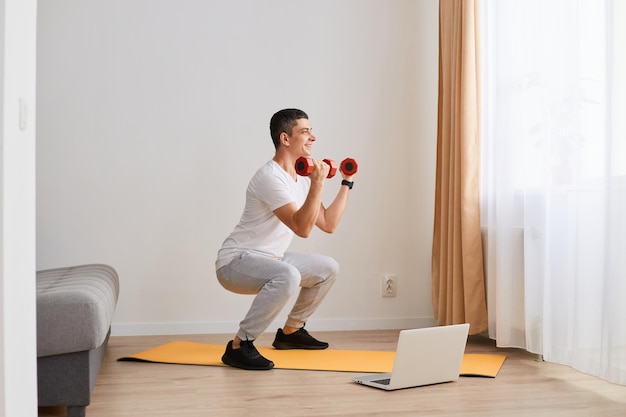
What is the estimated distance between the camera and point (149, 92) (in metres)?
4.21

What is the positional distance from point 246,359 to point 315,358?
1.20 feet

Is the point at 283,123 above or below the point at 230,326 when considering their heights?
above

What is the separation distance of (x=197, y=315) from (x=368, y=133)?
1408 millimetres

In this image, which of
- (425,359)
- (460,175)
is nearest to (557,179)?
(460,175)

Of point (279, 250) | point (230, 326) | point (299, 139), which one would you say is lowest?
point (230, 326)

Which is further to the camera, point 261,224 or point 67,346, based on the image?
point 261,224

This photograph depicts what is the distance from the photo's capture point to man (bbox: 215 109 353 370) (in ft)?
10.5

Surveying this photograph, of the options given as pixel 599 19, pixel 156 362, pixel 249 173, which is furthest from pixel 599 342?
pixel 249 173

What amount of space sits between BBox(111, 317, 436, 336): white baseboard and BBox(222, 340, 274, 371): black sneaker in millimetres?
1005

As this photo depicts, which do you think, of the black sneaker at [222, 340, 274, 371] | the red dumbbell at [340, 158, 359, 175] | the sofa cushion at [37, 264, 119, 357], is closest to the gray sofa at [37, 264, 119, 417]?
the sofa cushion at [37, 264, 119, 357]

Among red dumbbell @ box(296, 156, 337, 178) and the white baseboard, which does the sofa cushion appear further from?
the white baseboard

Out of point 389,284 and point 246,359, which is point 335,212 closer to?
point 246,359

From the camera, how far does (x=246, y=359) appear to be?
315cm

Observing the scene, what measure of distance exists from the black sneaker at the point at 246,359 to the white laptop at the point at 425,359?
0.43 m
